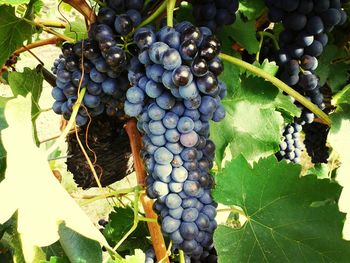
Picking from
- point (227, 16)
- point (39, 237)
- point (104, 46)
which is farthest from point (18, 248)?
point (227, 16)

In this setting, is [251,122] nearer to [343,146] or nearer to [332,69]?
[343,146]

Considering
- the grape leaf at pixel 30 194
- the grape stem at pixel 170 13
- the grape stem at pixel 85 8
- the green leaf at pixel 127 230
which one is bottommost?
the green leaf at pixel 127 230

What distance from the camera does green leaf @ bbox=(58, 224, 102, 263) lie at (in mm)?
818

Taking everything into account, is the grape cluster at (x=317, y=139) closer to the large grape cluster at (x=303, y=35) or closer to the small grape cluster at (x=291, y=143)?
the small grape cluster at (x=291, y=143)

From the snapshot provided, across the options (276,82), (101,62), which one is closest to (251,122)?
(276,82)

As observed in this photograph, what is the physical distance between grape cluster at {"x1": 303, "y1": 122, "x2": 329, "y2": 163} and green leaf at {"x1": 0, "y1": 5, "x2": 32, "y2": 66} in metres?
0.64

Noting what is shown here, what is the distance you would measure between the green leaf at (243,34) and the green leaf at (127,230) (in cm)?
45

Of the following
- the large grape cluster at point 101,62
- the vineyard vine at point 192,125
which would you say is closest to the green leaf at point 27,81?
the vineyard vine at point 192,125

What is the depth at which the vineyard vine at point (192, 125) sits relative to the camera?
0.62 m

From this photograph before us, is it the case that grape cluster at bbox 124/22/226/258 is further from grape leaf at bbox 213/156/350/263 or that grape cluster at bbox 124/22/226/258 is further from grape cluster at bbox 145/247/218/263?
grape cluster at bbox 145/247/218/263

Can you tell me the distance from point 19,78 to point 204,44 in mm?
452

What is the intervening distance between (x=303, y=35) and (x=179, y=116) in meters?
0.30

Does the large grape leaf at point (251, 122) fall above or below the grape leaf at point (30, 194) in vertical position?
below

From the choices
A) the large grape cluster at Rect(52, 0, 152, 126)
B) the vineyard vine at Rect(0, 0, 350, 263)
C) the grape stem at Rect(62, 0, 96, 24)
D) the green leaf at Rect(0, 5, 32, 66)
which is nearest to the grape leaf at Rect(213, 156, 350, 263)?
the vineyard vine at Rect(0, 0, 350, 263)
